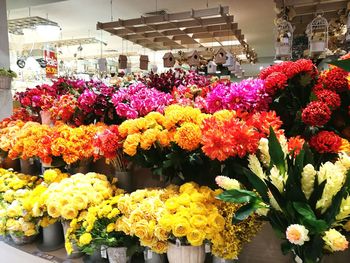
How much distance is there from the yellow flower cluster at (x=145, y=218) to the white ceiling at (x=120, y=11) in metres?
4.49

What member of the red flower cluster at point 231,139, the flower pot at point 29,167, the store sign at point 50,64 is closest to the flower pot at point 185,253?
the red flower cluster at point 231,139

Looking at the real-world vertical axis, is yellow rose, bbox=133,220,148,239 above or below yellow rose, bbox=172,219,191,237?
below

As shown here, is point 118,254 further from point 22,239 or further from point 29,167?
point 29,167

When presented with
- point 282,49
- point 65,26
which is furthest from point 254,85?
point 65,26

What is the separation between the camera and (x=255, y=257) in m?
1.29

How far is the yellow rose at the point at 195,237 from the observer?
106 centimetres

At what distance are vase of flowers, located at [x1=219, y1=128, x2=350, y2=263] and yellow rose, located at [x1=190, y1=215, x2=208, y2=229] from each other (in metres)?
0.21

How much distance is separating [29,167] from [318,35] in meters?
2.91

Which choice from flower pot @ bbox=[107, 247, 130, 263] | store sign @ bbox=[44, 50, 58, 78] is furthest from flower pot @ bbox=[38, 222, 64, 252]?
store sign @ bbox=[44, 50, 58, 78]

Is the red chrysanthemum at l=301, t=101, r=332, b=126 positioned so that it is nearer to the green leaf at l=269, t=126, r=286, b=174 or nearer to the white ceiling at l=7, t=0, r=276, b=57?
the green leaf at l=269, t=126, r=286, b=174

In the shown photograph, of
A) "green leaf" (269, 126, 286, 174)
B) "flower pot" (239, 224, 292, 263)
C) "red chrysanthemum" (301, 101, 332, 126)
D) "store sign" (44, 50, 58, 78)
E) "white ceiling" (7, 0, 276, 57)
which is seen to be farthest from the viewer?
"store sign" (44, 50, 58, 78)

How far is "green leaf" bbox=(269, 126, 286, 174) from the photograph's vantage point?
91cm

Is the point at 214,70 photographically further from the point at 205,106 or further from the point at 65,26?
the point at 65,26

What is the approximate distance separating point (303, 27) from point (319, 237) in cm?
386
